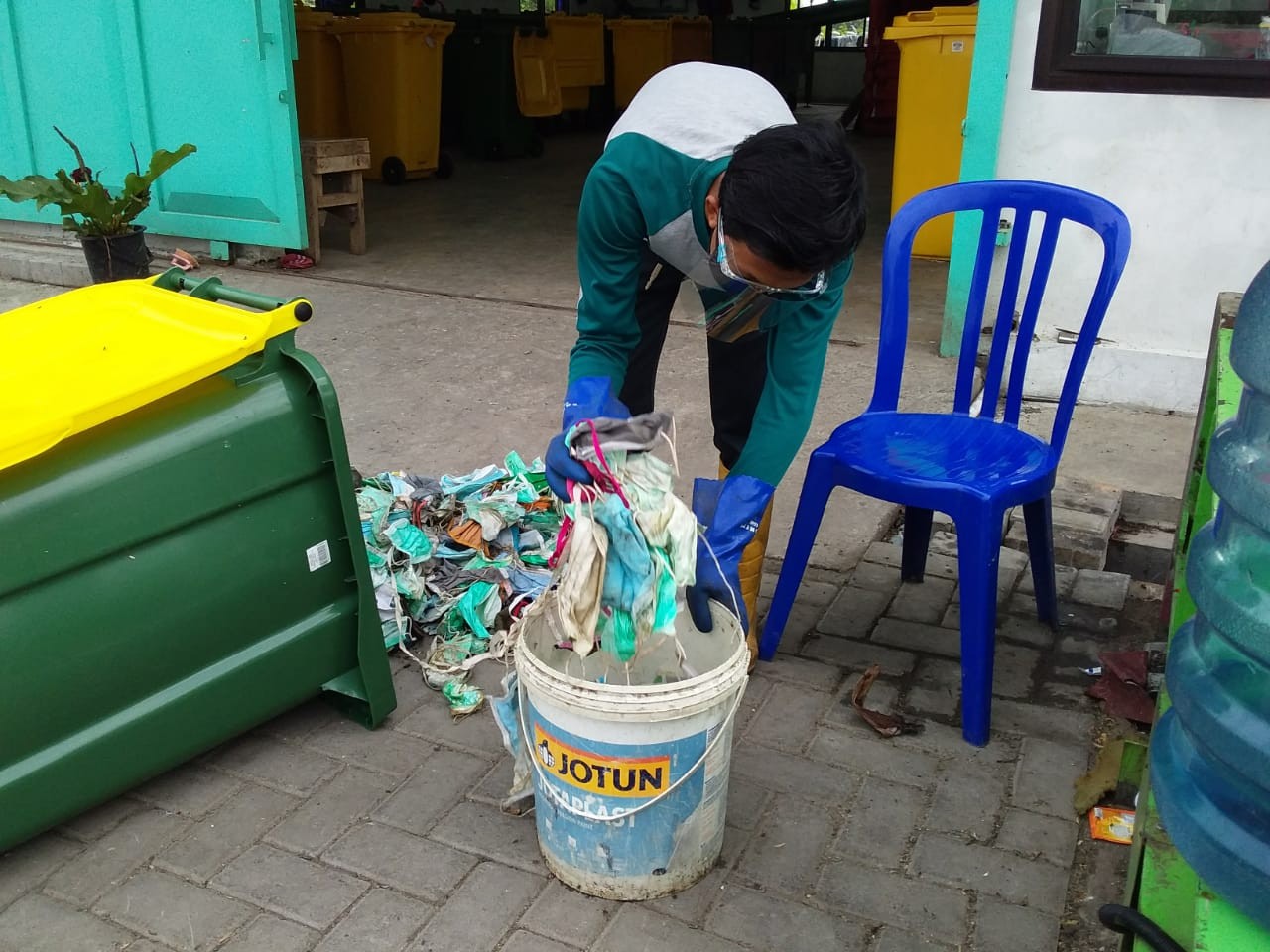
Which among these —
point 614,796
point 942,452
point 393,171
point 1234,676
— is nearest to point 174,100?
point 393,171

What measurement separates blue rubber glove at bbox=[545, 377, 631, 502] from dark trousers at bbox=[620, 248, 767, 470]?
46 cm

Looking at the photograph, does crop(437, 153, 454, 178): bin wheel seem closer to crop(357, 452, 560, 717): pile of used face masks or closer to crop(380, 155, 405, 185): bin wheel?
crop(380, 155, 405, 185): bin wheel

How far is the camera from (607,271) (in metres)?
2.30

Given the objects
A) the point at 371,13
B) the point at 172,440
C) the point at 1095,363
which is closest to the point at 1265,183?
the point at 1095,363

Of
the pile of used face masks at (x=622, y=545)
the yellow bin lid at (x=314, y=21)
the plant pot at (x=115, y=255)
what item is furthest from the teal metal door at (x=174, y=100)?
the pile of used face masks at (x=622, y=545)

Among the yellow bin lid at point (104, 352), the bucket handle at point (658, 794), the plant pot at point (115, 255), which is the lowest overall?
the bucket handle at point (658, 794)

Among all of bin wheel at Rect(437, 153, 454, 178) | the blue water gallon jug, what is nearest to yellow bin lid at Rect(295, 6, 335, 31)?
bin wheel at Rect(437, 153, 454, 178)

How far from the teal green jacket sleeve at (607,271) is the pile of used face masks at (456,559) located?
2.69ft

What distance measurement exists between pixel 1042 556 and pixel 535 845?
4.87 feet

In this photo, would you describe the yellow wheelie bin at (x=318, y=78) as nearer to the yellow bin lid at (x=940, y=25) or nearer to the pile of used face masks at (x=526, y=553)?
the yellow bin lid at (x=940, y=25)

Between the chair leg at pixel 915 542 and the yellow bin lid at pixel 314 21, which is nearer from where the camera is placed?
the chair leg at pixel 915 542

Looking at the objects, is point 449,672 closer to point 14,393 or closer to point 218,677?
point 218,677

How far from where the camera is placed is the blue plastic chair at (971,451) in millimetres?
2461

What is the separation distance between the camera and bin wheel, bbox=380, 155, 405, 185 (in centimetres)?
920
